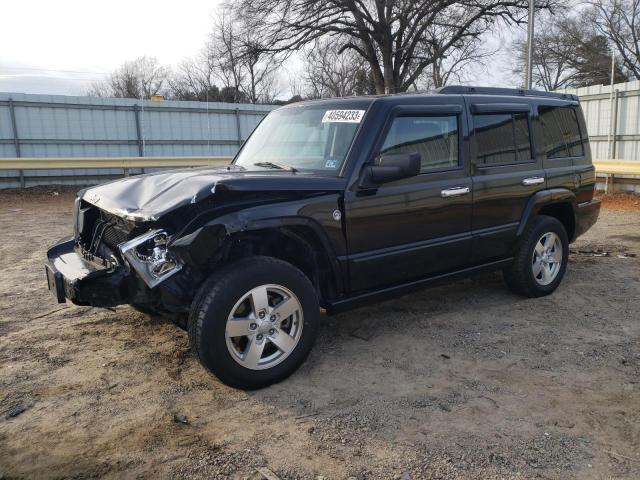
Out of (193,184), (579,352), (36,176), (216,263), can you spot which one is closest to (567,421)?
(579,352)

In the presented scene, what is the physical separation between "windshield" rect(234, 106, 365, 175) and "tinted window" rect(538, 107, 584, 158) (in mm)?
2290

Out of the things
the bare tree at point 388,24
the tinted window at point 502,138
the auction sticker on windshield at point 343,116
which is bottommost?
the tinted window at point 502,138

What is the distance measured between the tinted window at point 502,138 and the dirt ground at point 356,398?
1.41 m

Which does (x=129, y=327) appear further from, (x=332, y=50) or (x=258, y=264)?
(x=332, y=50)

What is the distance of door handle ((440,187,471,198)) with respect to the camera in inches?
170

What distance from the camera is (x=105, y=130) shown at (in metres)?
17.2

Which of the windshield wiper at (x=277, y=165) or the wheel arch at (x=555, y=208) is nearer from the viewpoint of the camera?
the windshield wiper at (x=277, y=165)

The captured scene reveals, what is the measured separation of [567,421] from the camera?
311 centimetres

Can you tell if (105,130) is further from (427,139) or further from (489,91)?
(427,139)

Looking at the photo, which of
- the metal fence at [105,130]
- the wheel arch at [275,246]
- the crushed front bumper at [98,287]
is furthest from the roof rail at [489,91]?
the metal fence at [105,130]

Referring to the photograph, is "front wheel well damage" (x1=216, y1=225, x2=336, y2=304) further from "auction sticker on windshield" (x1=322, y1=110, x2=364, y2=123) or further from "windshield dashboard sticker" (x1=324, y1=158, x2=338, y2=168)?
"auction sticker on windshield" (x1=322, y1=110, x2=364, y2=123)

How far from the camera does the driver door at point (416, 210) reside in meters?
3.91

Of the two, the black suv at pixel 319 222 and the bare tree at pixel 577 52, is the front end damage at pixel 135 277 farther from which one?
the bare tree at pixel 577 52

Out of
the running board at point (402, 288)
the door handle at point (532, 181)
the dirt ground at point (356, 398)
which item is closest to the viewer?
the dirt ground at point (356, 398)
